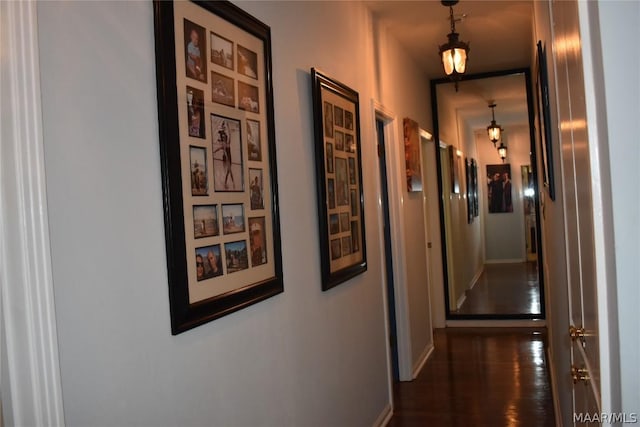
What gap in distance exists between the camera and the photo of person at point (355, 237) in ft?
10.0

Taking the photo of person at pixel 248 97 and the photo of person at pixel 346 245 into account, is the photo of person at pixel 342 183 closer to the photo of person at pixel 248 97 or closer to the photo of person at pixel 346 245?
the photo of person at pixel 346 245

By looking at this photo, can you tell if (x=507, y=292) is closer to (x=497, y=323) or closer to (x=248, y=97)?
(x=497, y=323)

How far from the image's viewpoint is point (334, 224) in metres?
2.77

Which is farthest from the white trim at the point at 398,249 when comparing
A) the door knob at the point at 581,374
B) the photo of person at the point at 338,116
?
the door knob at the point at 581,374

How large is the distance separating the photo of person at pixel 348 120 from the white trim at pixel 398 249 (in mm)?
1239

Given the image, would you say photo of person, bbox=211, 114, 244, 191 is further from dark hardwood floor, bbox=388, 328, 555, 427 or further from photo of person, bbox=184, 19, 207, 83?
dark hardwood floor, bbox=388, 328, 555, 427

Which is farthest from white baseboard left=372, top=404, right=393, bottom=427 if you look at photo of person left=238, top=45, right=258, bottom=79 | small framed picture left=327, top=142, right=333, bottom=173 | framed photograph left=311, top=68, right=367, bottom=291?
photo of person left=238, top=45, right=258, bottom=79

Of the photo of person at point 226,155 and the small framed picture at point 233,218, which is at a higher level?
the photo of person at point 226,155

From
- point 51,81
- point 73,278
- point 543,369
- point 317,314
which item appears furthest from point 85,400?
point 543,369

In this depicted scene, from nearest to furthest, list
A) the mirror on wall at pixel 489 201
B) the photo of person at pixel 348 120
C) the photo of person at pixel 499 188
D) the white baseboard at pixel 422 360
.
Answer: the photo of person at pixel 348 120 → the white baseboard at pixel 422 360 → the mirror on wall at pixel 489 201 → the photo of person at pixel 499 188

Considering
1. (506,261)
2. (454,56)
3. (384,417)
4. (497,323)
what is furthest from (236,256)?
(506,261)

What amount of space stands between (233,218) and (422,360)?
355 centimetres

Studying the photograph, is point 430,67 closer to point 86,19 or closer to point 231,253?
point 231,253

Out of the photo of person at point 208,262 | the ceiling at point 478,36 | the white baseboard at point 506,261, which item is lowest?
the white baseboard at point 506,261
